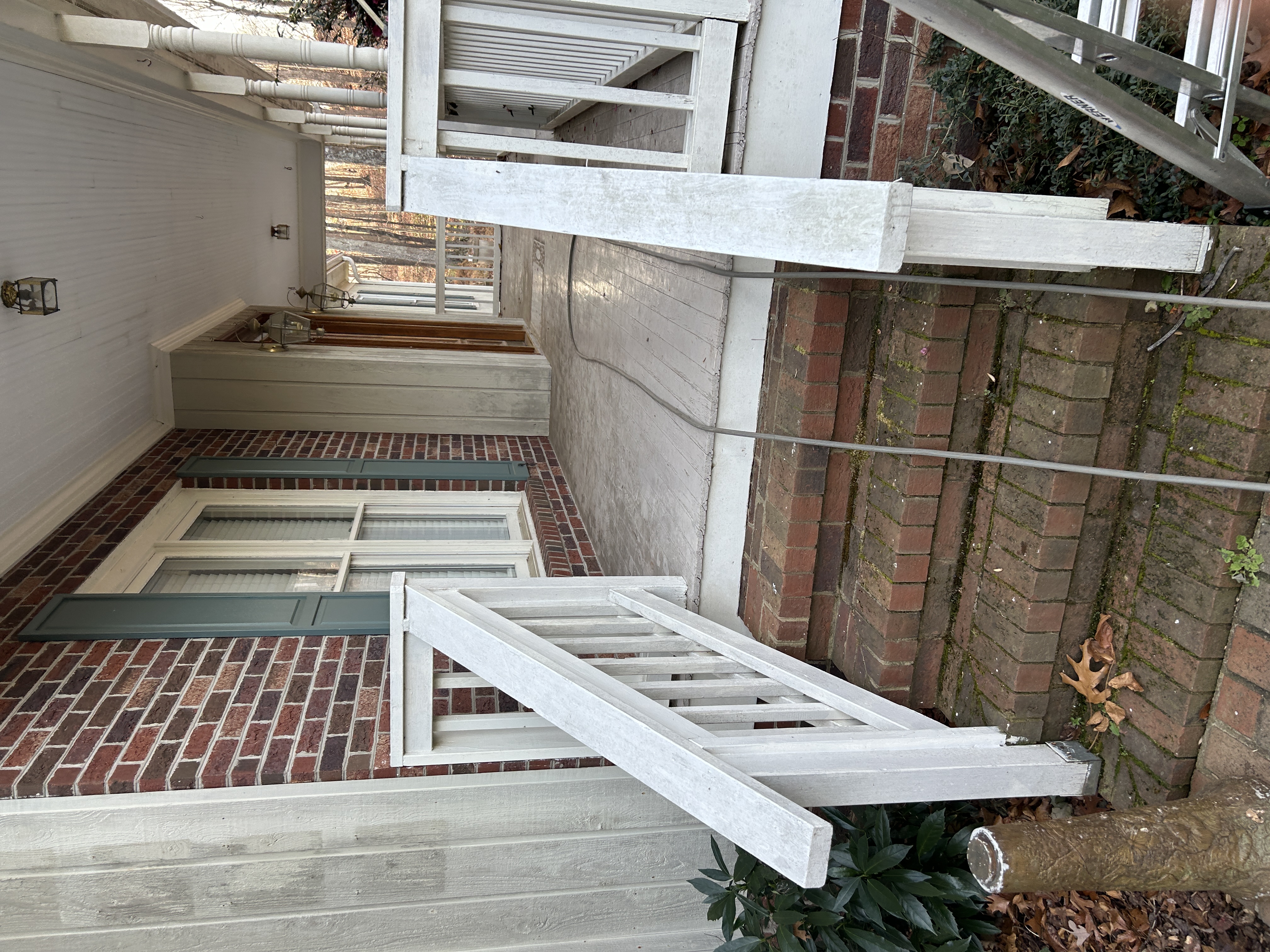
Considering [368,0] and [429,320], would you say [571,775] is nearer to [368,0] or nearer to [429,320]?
[368,0]

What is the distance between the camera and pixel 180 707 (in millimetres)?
3086

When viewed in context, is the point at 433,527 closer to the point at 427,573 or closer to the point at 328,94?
the point at 427,573

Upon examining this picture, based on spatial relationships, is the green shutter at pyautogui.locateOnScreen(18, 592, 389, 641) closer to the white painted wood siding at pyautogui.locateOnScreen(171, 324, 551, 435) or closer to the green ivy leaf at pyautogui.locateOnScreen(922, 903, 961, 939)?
the green ivy leaf at pyautogui.locateOnScreen(922, 903, 961, 939)

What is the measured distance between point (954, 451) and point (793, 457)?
0.46 metres

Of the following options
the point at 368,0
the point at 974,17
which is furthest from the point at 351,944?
the point at 368,0

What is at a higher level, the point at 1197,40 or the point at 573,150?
the point at 1197,40

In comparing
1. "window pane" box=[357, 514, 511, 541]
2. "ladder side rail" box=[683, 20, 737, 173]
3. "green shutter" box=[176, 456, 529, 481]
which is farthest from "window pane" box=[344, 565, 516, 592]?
"ladder side rail" box=[683, 20, 737, 173]

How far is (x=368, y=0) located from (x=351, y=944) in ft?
13.2

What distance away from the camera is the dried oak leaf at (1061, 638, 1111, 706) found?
2170 millimetres

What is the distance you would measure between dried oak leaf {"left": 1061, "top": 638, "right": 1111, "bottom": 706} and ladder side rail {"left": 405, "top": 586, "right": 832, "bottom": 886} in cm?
91

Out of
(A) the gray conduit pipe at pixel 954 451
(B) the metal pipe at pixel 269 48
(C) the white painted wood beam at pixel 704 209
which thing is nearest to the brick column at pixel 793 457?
(A) the gray conduit pipe at pixel 954 451

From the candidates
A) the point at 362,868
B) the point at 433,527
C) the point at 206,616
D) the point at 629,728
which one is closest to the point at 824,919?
the point at 629,728

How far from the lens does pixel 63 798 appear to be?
2.62 meters

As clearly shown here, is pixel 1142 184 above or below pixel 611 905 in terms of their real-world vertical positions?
above
